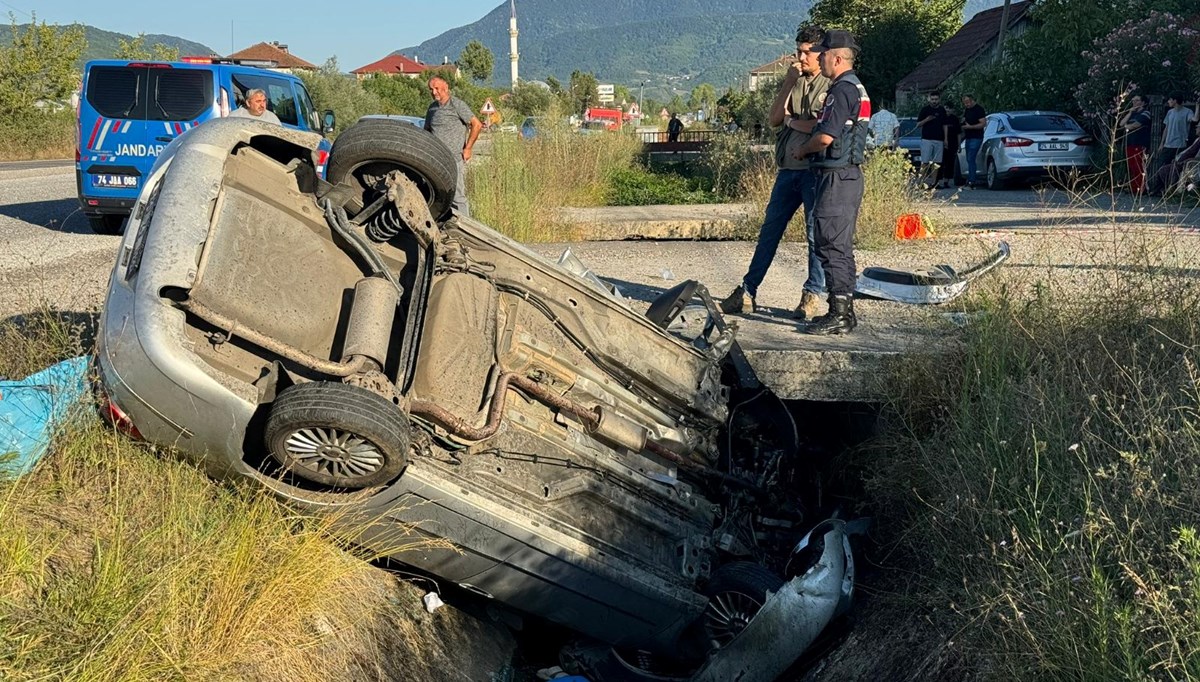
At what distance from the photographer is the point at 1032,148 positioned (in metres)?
17.2

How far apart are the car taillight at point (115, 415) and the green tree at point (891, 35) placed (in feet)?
119

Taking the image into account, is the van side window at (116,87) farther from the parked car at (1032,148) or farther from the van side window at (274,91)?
the parked car at (1032,148)

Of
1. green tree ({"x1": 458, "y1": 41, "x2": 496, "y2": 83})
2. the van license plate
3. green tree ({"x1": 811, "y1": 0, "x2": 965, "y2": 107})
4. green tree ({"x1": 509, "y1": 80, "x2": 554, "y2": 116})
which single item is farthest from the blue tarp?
green tree ({"x1": 458, "y1": 41, "x2": 496, "y2": 83})

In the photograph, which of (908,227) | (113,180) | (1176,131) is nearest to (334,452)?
(908,227)

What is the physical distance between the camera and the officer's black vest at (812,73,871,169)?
17.5ft

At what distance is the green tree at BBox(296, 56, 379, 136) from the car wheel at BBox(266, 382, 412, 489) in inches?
1332

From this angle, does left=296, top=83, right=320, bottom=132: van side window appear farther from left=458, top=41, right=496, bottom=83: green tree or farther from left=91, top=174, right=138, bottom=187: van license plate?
left=458, top=41, right=496, bottom=83: green tree

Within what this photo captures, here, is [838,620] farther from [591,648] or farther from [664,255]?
[664,255]

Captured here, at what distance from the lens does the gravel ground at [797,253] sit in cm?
509

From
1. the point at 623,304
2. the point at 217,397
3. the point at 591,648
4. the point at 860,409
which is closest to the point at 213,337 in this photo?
the point at 217,397

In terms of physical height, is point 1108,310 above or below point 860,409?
above

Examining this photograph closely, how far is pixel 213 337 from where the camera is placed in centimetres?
321

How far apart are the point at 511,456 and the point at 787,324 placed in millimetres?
2851

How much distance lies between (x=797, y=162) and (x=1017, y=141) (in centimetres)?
1314
